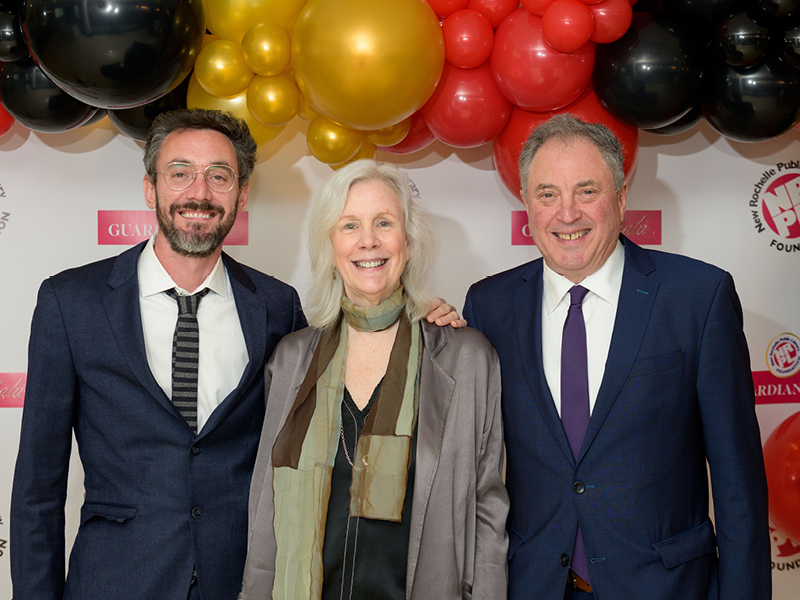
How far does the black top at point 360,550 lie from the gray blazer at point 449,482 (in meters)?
0.05

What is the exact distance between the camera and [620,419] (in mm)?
1699

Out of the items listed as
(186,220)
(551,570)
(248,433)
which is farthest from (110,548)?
(551,570)

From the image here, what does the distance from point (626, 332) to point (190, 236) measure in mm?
1290

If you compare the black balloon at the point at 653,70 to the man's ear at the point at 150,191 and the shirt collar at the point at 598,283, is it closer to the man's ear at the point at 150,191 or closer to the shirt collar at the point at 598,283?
the shirt collar at the point at 598,283

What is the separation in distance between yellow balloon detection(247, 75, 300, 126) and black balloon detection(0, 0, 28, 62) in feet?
2.37

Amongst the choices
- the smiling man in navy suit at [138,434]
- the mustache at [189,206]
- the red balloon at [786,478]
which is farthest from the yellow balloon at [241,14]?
the red balloon at [786,478]

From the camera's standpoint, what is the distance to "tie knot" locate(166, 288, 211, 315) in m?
1.98

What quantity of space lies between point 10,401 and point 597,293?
2618 millimetres

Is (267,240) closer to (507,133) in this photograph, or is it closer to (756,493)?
(507,133)

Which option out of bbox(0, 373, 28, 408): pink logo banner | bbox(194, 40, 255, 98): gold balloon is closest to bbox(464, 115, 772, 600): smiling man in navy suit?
bbox(194, 40, 255, 98): gold balloon

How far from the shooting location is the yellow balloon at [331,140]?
2426mm

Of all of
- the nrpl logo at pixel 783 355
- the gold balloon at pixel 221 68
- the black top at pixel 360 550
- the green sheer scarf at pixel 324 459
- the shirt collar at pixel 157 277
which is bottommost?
the black top at pixel 360 550

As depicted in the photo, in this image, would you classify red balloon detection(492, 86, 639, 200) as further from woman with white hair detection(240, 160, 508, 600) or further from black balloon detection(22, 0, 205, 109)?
black balloon detection(22, 0, 205, 109)

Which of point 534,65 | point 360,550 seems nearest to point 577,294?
point 534,65
